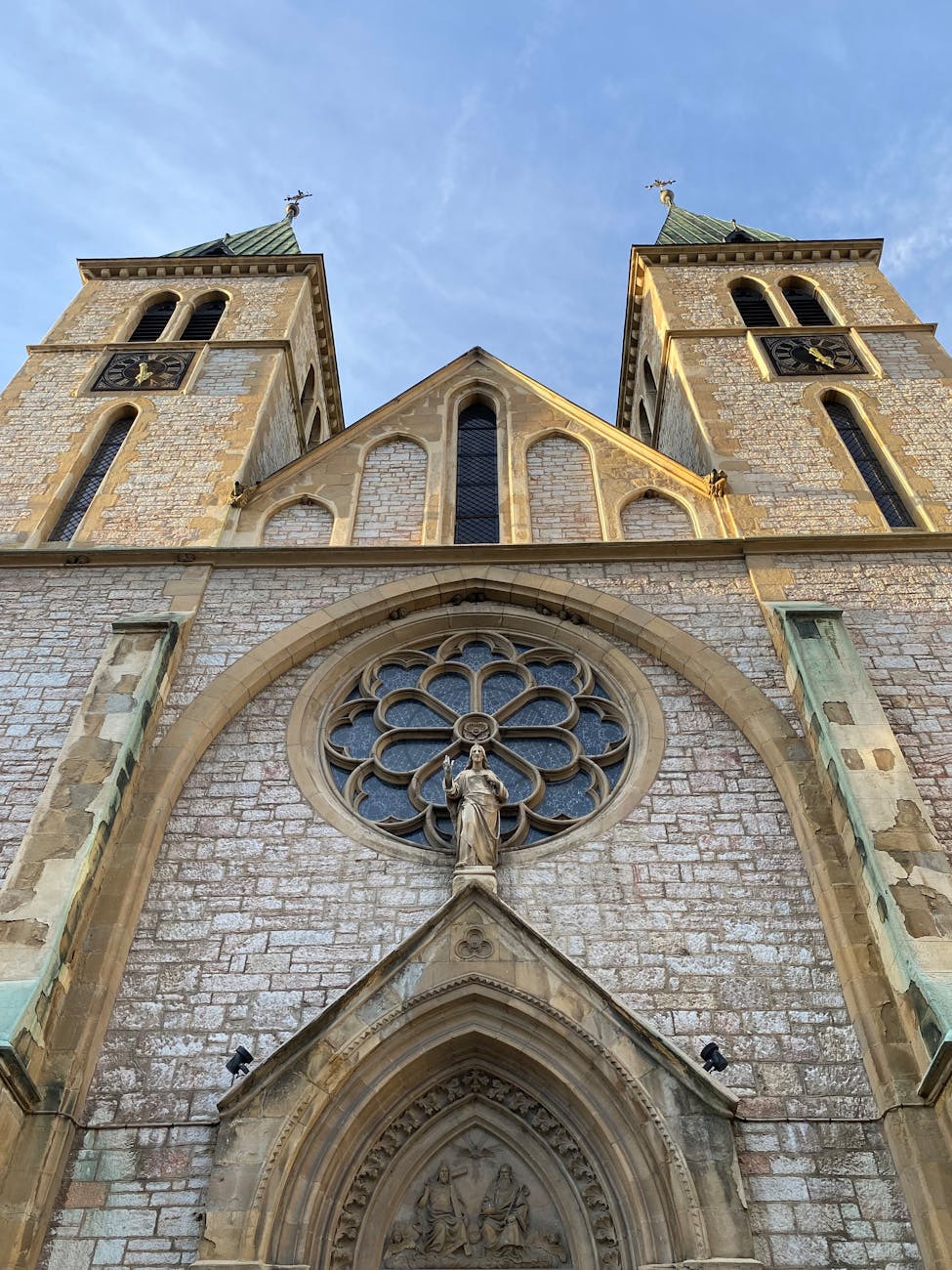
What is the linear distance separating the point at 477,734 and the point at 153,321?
10.9 meters

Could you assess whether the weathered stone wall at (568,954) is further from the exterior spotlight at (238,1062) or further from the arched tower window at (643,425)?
the arched tower window at (643,425)

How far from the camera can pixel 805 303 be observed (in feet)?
56.6

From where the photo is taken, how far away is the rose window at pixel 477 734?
852 cm

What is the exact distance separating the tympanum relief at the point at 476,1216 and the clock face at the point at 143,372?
10668 millimetres

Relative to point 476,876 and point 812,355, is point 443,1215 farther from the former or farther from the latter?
point 812,355

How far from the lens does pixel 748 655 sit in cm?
939

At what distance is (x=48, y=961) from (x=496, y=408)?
30.1 feet

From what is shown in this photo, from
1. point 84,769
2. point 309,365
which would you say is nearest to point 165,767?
point 84,769

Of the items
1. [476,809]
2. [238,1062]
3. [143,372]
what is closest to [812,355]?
[143,372]

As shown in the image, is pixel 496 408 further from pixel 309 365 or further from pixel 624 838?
pixel 624 838

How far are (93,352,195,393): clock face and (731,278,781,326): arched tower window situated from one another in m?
8.35

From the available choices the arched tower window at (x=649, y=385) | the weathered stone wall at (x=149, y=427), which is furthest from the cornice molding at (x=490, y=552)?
the arched tower window at (x=649, y=385)

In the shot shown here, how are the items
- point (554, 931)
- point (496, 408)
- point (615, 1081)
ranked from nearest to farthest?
1. point (615, 1081)
2. point (554, 931)
3. point (496, 408)

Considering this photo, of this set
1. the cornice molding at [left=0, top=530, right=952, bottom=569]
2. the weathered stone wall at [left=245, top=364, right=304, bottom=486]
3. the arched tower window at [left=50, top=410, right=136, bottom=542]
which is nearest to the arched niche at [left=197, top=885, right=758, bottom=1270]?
the cornice molding at [left=0, top=530, right=952, bottom=569]
